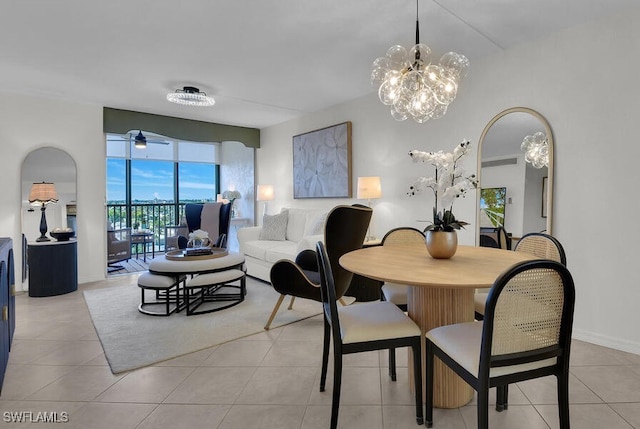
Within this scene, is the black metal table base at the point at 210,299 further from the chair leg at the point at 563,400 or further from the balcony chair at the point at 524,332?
the chair leg at the point at 563,400

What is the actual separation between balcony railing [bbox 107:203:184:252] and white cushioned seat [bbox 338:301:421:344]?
236 inches

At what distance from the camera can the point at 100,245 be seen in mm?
A: 4727

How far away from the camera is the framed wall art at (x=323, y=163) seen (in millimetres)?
4551

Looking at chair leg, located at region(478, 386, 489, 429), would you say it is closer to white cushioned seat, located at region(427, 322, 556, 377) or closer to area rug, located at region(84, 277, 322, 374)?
white cushioned seat, located at region(427, 322, 556, 377)


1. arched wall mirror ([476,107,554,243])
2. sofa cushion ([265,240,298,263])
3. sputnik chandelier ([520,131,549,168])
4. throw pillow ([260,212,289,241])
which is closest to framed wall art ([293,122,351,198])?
throw pillow ([260,212,289,241])

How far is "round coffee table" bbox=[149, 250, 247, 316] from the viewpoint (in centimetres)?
325

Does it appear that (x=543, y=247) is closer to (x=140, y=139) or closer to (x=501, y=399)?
(x=501, y=399)

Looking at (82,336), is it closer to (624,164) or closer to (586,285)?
(586,285)

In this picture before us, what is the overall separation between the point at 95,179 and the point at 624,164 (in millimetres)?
5679

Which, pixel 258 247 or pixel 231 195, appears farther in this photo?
pixel 231 195

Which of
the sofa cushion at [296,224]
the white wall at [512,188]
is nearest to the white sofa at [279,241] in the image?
the sofa cushion at [296,224]

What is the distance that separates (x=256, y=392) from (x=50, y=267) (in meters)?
3.43

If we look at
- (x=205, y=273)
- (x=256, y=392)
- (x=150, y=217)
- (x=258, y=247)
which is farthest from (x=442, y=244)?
(x=150, y=217)

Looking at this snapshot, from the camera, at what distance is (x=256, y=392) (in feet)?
6.40
